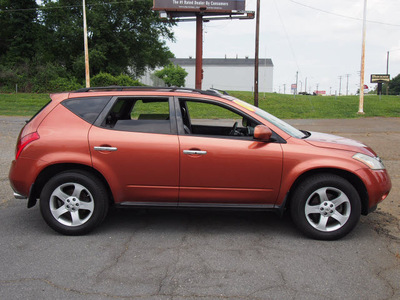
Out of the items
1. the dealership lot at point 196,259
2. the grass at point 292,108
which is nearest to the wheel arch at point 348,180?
the dealership lot at point 196,259

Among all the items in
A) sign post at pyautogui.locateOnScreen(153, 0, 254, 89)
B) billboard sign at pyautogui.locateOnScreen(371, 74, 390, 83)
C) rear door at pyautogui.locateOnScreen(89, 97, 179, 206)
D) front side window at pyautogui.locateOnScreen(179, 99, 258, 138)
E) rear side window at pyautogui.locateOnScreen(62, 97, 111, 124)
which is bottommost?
rear door at pyautogui.locateOnScreen(89, 97, 179, 206)

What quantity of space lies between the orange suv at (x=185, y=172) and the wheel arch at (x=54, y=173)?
0.04 feet

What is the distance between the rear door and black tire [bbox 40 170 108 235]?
174mm

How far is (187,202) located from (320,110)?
2349 centimetres

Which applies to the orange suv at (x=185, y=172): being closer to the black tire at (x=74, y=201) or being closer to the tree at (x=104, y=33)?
the black tire at (x=74, y=201)

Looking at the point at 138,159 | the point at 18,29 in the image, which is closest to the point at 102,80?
the point at 18,29

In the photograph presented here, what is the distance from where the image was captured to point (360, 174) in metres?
3.95

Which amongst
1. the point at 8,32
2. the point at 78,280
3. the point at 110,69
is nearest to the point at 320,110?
the point at 110,69

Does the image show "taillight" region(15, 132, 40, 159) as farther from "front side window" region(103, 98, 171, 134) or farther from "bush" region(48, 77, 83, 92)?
"bush" region(48, 77, 83, 92)

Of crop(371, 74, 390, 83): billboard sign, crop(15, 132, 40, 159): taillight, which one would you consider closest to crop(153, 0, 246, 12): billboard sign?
crop(371, 74, 390, 83): billboard sign

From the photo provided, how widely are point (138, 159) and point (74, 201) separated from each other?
34.2 inches

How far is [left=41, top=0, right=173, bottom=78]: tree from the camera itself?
116ft

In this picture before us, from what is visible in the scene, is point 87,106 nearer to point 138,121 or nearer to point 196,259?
point 138,121

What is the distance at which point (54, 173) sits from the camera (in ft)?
13.8
